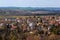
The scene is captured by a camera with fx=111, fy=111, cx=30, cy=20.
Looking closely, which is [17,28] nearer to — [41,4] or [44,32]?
[44,32]

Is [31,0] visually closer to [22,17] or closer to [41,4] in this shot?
[41,4]

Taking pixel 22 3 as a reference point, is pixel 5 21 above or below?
below

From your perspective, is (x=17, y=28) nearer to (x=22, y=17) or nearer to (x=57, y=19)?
(x=22, y=17)

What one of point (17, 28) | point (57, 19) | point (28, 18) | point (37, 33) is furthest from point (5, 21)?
point (57, 19)

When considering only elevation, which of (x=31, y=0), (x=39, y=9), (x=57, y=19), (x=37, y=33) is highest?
(x=31, y=0)

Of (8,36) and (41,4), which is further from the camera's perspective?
(41,4)

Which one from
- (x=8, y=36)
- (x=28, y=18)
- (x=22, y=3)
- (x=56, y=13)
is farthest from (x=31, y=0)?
(x=8, y=36)

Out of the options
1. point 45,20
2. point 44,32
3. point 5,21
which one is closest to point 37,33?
point 44,32

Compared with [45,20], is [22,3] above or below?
above
